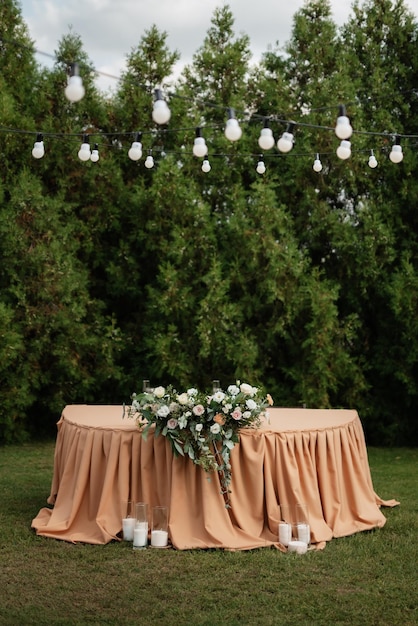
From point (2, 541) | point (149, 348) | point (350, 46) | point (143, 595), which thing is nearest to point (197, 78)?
point (350, 46)

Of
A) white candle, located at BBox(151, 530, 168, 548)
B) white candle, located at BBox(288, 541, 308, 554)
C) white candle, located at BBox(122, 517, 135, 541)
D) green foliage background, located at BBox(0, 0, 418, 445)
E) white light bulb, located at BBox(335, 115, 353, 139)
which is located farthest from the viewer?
green foliage background, located at BBox(0, 0, 418, 445)

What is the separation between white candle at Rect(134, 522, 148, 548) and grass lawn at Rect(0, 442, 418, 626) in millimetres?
73

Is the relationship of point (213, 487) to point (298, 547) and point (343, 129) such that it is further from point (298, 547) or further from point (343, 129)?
point (343, 129)

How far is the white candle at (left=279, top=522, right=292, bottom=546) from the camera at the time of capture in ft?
16.4

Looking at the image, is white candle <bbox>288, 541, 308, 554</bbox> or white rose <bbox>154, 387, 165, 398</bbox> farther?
white rose <bbox>154, 387, 165, 398</bbox>

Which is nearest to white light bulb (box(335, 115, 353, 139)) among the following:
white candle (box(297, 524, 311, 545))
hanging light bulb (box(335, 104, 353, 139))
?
hanging light bulb (box(335, 104, 353, 139))

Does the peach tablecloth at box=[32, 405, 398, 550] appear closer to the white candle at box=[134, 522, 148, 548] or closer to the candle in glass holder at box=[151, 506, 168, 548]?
the candle in glass holder at box=[151, 506, 168, 548]

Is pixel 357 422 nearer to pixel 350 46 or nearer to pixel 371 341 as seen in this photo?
pixel 371 341

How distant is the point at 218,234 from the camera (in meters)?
9.64

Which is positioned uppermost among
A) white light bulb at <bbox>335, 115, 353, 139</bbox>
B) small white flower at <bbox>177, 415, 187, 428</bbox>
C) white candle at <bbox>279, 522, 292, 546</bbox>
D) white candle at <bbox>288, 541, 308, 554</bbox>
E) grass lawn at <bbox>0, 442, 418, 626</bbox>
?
white light bulb at <bbox>335, 115, 353, 139</bbox>

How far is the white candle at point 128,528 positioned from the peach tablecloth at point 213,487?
0.24 feet

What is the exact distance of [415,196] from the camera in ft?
31.6

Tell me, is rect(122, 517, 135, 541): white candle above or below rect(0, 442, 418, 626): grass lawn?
above

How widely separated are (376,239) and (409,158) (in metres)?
1.07
